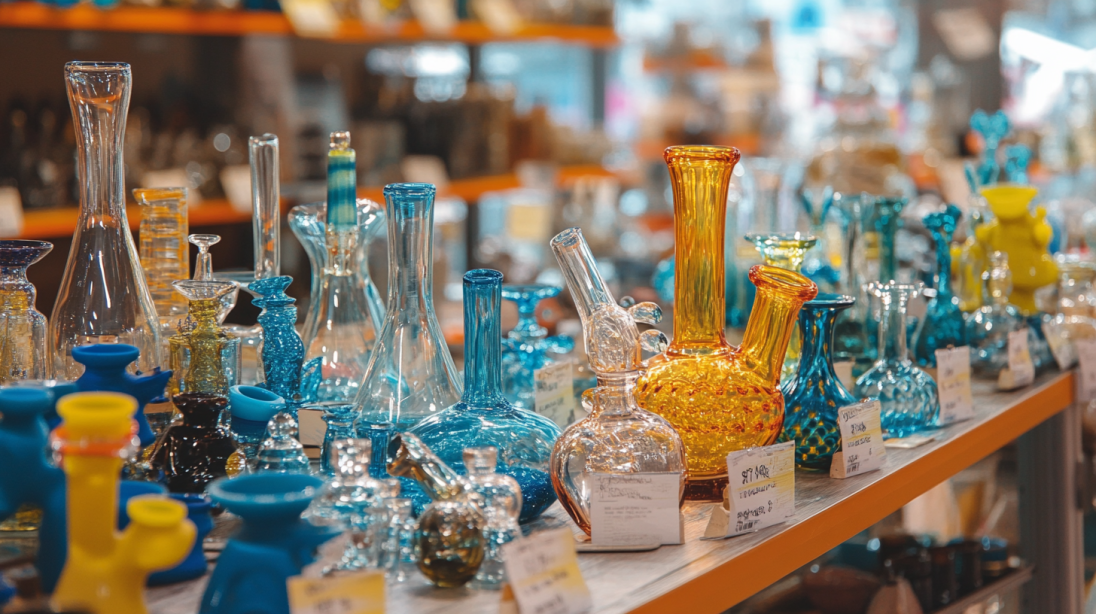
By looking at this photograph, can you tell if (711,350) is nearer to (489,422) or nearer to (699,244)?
(699,244)

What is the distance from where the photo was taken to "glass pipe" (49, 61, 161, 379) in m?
1.07

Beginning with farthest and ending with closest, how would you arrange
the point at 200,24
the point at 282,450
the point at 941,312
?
the point at 200,24, the point at 941,312, the point at 282,450

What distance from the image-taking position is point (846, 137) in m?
3.33

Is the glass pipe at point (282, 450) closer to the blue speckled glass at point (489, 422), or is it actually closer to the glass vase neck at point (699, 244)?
the blue speckled glass at point (489, 422)

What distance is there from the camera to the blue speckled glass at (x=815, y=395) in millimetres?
1193

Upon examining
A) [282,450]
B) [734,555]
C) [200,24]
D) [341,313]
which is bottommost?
[734,555]

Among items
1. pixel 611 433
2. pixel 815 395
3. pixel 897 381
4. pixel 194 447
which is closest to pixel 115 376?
pixel 194 447

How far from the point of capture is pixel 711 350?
3.78 feet

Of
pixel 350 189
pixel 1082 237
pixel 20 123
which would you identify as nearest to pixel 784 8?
pixel 1082 237

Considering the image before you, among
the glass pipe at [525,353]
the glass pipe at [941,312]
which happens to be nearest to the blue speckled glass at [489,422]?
the glass pipe at [525,353]

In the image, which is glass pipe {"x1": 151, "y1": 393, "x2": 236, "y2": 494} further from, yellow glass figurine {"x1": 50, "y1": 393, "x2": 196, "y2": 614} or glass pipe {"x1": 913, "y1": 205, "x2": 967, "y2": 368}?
glass pipe {"x1": 913, "y1": 205, "x2": 967, "y2": 368}

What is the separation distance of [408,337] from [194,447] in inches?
8.8

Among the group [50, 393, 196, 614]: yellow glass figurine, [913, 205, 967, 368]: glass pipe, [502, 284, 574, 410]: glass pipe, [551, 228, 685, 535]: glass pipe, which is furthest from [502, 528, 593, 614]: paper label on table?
[913, 205, 967, 368]: glass pipe

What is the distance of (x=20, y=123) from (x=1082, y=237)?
94.6 inches
